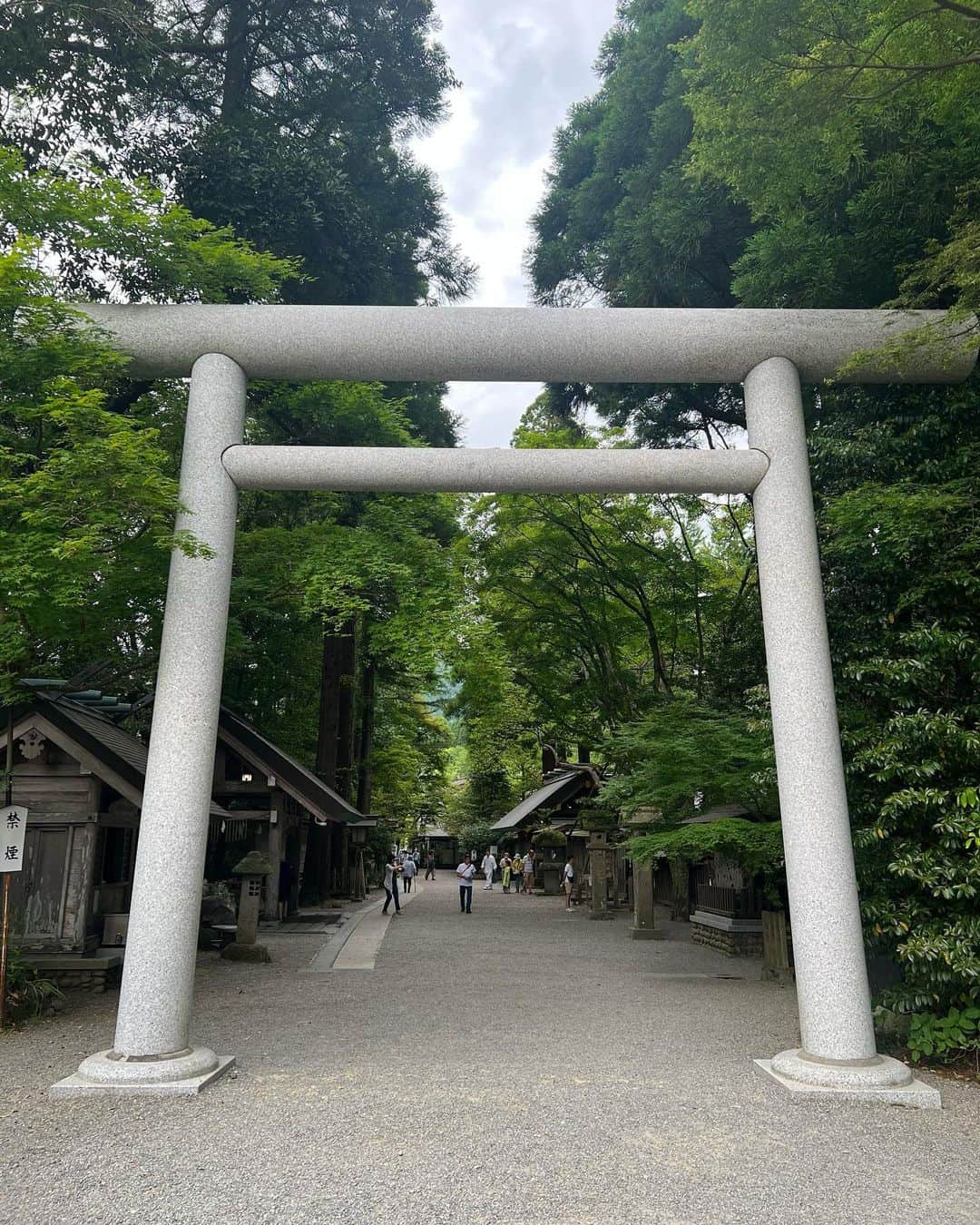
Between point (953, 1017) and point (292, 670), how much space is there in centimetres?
1705

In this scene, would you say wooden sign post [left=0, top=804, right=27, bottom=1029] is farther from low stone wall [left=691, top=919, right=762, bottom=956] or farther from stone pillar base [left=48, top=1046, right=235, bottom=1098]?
low stone wall [left=691, top=919, right=762, bottom=956]

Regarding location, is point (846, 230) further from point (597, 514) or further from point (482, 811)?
point (482, 811)

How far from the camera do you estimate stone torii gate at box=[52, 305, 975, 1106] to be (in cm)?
596

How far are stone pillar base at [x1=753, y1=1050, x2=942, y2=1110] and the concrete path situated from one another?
13cm

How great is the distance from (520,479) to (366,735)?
19.3 m

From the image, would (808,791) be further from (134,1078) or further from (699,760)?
(134,1078)

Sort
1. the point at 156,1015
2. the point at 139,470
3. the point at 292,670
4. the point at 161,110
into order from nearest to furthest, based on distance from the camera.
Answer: the point at 156,1015 < the point at 139,470 < the point at 161,110 < the point at 292,670

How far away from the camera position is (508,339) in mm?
7195

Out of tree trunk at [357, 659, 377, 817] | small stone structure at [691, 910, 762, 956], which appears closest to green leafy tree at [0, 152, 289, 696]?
small stone structure at [691, 910, 762, 956]

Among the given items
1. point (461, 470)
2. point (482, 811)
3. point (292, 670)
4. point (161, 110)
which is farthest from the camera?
point (482, 811)

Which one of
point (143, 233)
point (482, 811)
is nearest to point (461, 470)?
point (143, 233)

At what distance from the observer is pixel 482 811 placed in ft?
124

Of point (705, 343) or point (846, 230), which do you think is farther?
point (846, 230)

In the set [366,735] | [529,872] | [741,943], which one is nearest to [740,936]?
[741,943]
